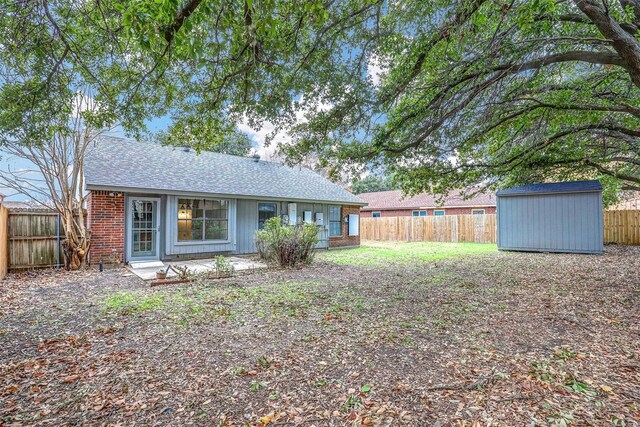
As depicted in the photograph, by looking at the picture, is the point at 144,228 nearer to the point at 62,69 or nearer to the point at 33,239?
the point at 33,239

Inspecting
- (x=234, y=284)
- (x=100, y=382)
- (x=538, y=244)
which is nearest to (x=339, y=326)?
(x=100, y=382)

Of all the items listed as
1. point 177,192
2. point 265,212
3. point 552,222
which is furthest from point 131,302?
point 552,222

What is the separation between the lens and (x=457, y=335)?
12.6 ft

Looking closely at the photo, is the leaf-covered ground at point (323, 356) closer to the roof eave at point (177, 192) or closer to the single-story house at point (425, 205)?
the roof eave at point (177, 192)

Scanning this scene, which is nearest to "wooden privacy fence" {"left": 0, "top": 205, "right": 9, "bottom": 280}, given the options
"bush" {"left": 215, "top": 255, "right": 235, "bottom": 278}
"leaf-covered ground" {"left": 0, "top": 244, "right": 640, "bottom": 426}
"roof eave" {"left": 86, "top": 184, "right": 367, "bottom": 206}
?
"leaf-covered ground" {"left": 0, "top": 244, "right": 640, "bottom": 426}

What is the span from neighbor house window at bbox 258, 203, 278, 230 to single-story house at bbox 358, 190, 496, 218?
9.57 meters

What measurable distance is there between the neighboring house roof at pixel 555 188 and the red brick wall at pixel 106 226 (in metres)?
14.3

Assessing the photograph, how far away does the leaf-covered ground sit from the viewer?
242 cm

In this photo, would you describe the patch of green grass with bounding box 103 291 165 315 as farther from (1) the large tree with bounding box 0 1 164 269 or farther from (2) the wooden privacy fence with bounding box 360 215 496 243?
(2) the wooden privacy fence with bounding box 360 215 496 243

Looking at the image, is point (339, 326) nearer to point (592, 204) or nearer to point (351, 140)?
point (351, 140)

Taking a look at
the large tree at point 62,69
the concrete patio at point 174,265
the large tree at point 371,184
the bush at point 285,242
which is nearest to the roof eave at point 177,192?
the large tree at point 62,69

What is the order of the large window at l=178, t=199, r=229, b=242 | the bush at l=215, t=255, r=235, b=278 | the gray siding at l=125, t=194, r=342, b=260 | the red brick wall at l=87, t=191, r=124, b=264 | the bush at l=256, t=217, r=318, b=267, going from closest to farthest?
the bush at l=215, t=255, r=235, b=278, the bush at l=256, t=217, r=318, b=267, the red brick wall at l=87, t=191, r=124, b=264, the gray siding at l=125, t=194, r=342, b=260, the large window at l=178, t=199, r=229, b=242

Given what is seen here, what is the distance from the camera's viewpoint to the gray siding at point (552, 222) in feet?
37.5

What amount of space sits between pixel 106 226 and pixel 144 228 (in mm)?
1097
